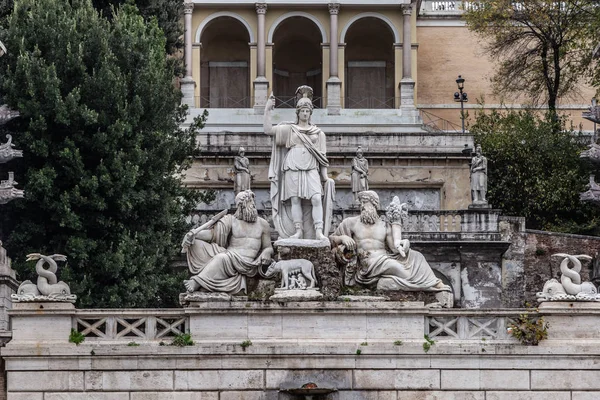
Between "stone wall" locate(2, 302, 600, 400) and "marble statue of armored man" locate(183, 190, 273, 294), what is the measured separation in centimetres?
63

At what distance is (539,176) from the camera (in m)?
59.3

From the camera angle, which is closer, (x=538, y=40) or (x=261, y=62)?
(x=538, y=40)

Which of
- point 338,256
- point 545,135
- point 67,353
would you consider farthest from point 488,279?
point 67,353

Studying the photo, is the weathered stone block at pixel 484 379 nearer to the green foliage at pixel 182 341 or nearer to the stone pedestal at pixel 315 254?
the stone pedestal at pixel 315 254

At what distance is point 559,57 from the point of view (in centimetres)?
6506

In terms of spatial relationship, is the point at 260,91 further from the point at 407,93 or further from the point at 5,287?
the point at 5,287

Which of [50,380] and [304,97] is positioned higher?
[304,97]

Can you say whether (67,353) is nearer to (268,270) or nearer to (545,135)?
(268,270)

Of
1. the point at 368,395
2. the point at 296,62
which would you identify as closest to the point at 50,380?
the point at 368,395

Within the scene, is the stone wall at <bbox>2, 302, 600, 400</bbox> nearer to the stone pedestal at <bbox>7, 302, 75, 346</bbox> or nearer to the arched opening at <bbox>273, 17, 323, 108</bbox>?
the stone pedestal at <bbox>7, 302, 75, 346</bbox>

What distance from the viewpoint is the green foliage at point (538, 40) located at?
64375 mm

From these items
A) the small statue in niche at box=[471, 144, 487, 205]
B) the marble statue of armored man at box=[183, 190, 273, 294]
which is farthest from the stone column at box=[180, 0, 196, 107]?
the marble statue of armored man at box=[183, 190, 273, 294]

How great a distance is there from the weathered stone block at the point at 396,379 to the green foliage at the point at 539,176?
2208 centimetres

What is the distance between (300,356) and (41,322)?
5021mm
